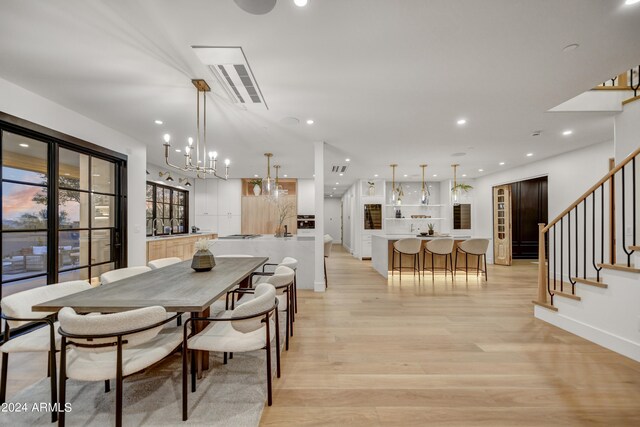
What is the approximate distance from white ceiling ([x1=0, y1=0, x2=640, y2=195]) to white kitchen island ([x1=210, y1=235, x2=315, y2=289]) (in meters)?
2.07

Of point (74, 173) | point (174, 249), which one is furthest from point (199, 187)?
point (74, 173)

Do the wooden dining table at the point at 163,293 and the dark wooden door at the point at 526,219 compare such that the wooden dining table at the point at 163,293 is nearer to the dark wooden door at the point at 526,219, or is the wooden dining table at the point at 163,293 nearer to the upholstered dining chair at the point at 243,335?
the upholstered dining chair at the point at 243,335

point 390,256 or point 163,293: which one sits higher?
point 163,293

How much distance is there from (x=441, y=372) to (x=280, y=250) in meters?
3.42

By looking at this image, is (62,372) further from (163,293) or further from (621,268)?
(621,268)

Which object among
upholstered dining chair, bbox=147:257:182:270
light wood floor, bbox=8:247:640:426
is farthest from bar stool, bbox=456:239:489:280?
upholstered dining chair, bbox=147:257:182:270

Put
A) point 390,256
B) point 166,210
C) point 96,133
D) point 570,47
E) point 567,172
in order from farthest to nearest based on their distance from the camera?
point 166,210 < point 390,256 < point 567,172 < point 96,133 < point 570,47

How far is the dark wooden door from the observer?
27.5 ft

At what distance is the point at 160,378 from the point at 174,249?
16.0 ft

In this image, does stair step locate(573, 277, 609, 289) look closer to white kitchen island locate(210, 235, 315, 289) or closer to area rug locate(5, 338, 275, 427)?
area rug locate(5, 338, 275, 427)

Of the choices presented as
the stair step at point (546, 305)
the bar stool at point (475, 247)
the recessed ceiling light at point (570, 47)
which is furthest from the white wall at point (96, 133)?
the bar stool at point (475, 247)

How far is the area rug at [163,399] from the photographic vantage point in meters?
1.70

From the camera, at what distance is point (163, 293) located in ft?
6.35

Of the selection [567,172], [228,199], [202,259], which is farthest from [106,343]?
[567,172]
